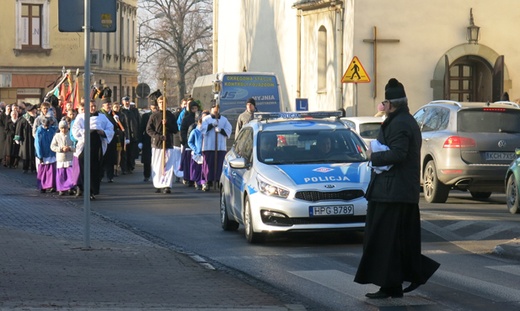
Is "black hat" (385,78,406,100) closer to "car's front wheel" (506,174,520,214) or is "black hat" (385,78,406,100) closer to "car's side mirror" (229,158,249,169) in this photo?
"car's side mirror" (229,158,249,169)

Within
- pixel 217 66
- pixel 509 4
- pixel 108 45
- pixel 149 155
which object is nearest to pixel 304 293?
pixel 149 155

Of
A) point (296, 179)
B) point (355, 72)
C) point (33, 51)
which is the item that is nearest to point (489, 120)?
point (296, 179)

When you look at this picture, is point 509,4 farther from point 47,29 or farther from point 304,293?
point 47,29

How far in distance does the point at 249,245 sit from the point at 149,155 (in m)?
14.7

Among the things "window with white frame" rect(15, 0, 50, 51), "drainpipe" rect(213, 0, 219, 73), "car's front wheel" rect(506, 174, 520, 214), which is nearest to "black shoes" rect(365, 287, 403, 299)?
"car's front wheel" rect(506, 174, 520, 214)

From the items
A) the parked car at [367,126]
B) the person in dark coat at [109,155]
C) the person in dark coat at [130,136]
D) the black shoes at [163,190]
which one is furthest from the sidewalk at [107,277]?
the person in dark coat at [130,136]

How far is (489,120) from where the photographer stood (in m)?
20.7

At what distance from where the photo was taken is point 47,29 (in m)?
66.1

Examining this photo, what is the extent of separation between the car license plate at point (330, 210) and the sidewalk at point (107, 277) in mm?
1778

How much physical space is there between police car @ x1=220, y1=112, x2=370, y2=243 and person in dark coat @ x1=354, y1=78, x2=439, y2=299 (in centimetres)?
454

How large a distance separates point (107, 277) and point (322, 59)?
3259 cm

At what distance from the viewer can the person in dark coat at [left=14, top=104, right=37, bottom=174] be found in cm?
3428

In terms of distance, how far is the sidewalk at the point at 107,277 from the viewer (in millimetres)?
9453

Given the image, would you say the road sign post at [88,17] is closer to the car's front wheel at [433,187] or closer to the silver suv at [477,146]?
the silver suv at [477,146]
